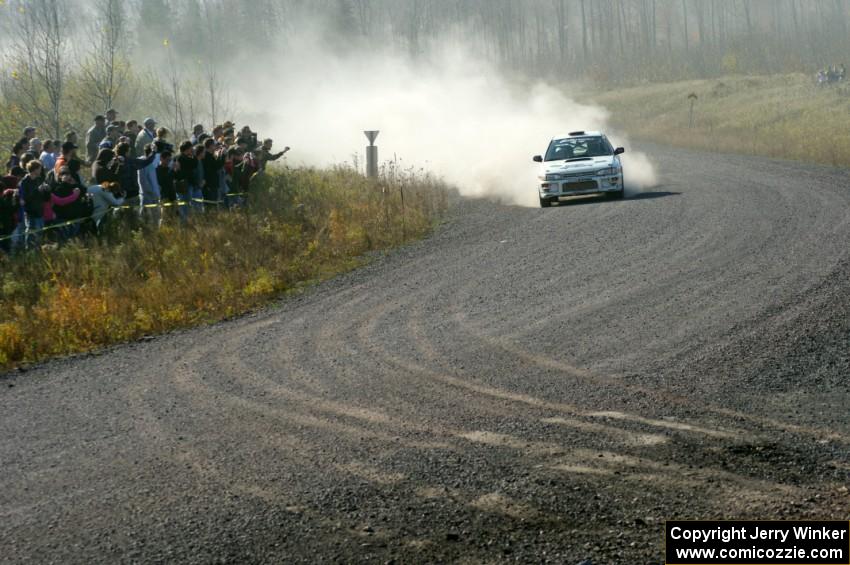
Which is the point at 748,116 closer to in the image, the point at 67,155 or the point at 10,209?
the point at 67,155

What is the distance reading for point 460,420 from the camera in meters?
8.73


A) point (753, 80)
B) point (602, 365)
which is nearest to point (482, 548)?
point (602, 365)

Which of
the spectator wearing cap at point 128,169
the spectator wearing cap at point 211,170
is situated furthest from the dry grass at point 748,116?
the spectator wearing cap at point 128,169

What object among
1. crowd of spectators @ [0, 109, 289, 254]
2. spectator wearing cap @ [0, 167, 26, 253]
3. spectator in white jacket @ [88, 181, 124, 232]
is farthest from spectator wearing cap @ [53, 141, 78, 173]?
spectator in white jacket @ [88, 181, 124, 232]

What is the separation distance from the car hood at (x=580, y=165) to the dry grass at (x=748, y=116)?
11.3m

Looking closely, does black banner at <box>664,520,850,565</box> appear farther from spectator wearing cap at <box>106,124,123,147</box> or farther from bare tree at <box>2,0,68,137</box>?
bare tree at <box>2,0,68,137</box>

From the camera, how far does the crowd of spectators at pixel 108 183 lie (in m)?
17.4

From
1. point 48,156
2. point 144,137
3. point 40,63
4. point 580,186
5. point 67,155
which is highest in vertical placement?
point 40,63

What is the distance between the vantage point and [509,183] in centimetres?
2989

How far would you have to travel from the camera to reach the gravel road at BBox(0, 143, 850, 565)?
6.41m

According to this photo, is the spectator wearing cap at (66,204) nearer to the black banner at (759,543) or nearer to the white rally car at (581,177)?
the white rally car at (581,177)

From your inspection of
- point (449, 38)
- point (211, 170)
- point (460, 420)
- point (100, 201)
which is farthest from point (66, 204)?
point (449, 38)

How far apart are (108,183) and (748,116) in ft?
137

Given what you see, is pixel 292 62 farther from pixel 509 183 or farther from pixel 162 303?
pixel 162 303
